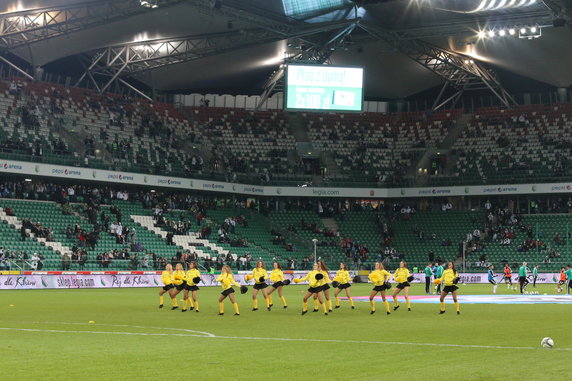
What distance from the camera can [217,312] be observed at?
3069 centimetres

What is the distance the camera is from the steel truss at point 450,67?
6881cm

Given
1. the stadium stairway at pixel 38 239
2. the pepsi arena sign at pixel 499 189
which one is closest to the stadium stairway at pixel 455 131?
the pepsi arena sign at pixel 499 189

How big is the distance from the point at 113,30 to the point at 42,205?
1350 centimetres

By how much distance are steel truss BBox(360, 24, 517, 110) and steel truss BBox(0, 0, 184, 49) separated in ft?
56.6

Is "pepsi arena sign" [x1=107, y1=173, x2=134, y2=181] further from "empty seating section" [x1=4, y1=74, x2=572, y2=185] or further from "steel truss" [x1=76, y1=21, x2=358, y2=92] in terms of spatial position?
"steel truss" [x1=76, y1=21, x2=358, y2=92]

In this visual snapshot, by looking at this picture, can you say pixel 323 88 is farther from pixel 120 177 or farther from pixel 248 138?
pixel 248 138

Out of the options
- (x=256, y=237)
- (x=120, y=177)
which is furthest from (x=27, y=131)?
(x=256, y=237)

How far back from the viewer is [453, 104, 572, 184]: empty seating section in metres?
76.1

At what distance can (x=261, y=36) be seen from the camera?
215 feet

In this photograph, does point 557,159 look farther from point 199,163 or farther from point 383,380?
point 383,380

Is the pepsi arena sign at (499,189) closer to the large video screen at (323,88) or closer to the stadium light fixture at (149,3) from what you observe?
the large video screen at (323,88)

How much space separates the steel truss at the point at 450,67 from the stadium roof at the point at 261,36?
0.39 m

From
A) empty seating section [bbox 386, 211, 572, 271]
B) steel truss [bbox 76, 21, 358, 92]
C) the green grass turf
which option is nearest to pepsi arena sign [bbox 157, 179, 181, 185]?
steel truss [bbox 76, 21, 358, 92]

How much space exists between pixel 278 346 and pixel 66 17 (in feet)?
145
